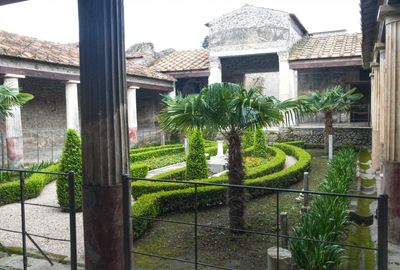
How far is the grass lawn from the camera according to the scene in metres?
4.66

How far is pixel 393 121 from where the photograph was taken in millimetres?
4996

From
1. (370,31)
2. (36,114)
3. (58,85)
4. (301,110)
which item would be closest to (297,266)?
(301,110)

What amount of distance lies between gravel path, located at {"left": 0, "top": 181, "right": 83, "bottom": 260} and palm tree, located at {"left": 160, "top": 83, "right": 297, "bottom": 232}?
229 centimetres

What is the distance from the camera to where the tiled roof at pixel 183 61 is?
19.8m

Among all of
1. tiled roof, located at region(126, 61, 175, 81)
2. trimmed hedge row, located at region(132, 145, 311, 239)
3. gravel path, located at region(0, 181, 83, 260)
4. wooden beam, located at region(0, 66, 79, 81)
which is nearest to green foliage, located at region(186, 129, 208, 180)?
trimmed hedge row, located at region(132, 145, 311, 239)

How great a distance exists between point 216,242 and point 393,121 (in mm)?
2958

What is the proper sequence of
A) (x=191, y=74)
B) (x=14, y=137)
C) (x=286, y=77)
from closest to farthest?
1. (x=14, y=137)
2. (x=286, y=77)
3. (x=191, y=74)

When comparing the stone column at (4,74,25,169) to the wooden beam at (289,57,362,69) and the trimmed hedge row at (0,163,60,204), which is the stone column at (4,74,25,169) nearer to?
the trimmed hedge row at (0,163,60,204)

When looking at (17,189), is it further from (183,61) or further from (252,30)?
(183,61)

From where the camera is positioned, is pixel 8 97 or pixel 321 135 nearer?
pixel 8 97

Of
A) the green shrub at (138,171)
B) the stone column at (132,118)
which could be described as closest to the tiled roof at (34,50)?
the stone column at (132,118)

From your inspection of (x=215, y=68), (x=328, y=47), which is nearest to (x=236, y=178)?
(x=215, y=68)

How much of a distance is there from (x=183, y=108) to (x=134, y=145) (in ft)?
37.9

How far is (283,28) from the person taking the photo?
17578 millimetres
